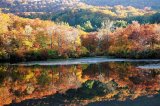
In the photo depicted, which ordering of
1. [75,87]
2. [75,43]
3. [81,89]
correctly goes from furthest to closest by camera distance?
[75,43]
[75,87]
[81,89]

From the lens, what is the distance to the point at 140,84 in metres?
43.8

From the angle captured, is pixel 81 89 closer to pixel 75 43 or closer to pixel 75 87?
pixel 75 87

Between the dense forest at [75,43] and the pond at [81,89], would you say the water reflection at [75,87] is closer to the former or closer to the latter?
the pond at [81,89]

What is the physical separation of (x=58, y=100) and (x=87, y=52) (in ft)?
189

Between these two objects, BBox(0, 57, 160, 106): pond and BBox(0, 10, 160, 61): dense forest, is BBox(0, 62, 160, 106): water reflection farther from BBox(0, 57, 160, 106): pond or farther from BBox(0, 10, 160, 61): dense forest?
BBox(0, 10, 160, 61): dense forest

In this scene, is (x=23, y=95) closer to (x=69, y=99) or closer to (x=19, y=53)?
(x=69, y=99)

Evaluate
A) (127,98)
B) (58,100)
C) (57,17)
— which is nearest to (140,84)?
(127,98)

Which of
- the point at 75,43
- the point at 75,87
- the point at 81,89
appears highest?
the point at 81,89

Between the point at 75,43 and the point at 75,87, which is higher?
the point at 75,87

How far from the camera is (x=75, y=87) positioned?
44656 millimetres

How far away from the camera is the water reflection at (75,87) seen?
3641 cm

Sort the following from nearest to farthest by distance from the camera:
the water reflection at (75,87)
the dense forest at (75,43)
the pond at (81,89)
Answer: the pond at (81,89), the water reflection at (75,87), the dense forest at (75,43)

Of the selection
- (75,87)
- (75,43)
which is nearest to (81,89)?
(75,87)

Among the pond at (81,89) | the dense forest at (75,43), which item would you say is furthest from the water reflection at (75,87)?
the dense forest at (75,43)
